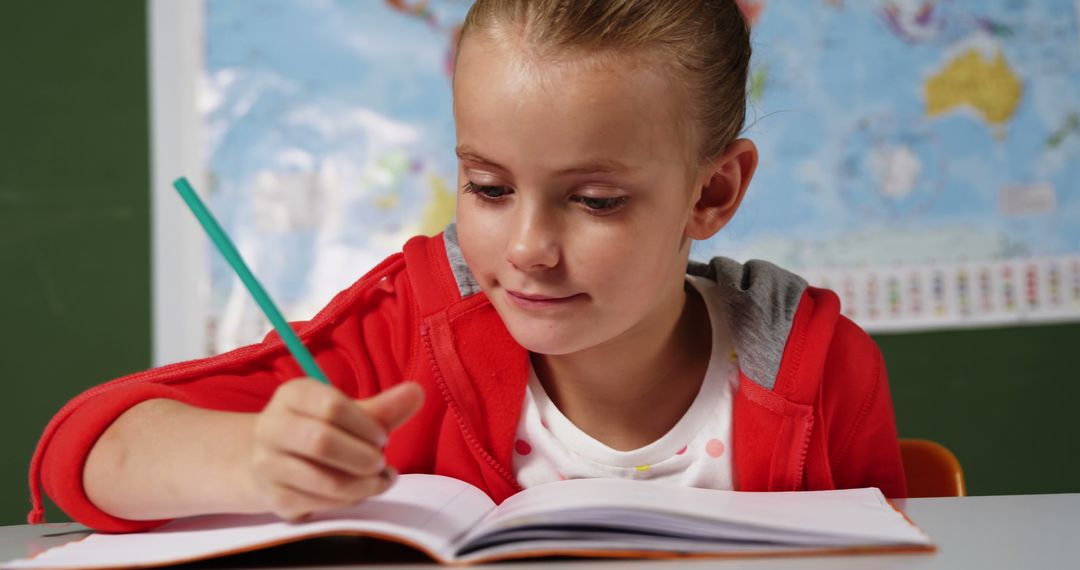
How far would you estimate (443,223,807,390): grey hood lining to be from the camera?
0.85 m

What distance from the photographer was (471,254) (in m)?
0.75

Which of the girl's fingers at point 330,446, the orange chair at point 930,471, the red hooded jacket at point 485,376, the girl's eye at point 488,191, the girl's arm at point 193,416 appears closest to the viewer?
the girl's fingers at point 330,446

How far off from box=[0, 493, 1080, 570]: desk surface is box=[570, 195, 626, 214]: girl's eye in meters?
0.26

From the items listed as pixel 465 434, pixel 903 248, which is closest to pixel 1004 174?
pixel 903 248

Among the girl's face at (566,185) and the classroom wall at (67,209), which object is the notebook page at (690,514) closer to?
the girl's face at (566,185)

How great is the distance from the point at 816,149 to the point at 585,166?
4.46 feet

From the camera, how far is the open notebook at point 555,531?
0.52 metres

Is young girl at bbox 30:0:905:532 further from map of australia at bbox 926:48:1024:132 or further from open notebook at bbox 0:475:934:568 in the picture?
map of australia at bbox 926:48:1024:132

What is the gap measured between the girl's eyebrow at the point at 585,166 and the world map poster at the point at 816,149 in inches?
47.6

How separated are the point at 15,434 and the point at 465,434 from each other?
1416 millimetres

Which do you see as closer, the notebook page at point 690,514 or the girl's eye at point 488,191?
the notebook page at point 690,514

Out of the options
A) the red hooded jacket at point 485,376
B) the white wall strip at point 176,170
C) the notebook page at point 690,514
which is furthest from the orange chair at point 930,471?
the white wall strip at point 176,170

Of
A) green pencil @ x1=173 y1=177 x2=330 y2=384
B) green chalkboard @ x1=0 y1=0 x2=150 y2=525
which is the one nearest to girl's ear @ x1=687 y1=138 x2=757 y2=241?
green pencil @ x1=173 y1=177 x2=330 y2=384

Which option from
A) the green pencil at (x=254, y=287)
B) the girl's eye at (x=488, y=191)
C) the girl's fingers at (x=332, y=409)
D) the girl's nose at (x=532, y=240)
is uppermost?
the girl's eye at (x=488, y=191)
